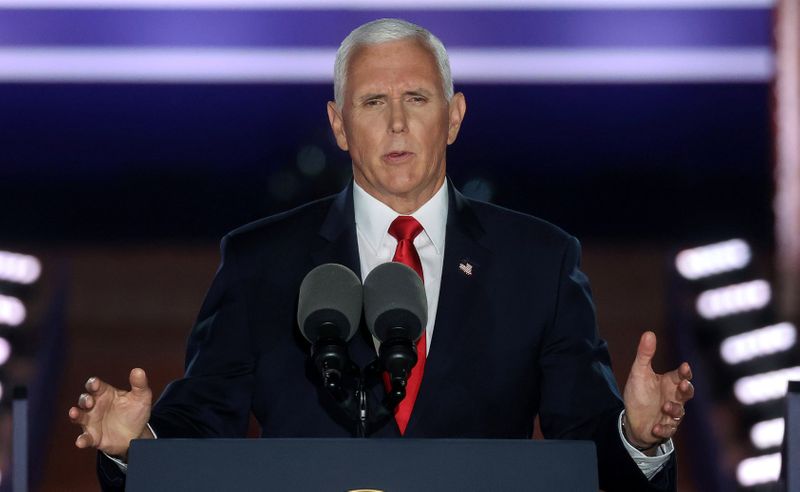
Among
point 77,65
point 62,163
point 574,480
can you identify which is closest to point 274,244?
point 574,480

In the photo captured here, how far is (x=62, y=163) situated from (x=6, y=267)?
52 centimetres

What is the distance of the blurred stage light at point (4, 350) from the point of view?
546 cm

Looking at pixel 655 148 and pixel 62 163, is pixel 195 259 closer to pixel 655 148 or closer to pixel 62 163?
pixel 62 163

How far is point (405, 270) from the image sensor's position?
1.64m

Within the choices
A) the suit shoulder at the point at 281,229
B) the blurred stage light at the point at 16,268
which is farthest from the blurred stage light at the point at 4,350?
the suit shoulder at the point at 281,229

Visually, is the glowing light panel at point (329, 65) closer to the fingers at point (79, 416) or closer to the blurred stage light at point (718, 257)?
the blurred stage light at point (718, 257)

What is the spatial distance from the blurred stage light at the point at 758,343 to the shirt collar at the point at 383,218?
350 centimetres

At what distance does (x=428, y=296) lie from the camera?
2.14 m

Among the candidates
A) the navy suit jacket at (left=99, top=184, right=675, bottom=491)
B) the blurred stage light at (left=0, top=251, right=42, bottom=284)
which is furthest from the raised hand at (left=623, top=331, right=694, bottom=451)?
the blurred stage light at (left=0, top=251, right=42, bottom=284)

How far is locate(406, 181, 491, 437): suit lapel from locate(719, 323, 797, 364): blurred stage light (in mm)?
3481

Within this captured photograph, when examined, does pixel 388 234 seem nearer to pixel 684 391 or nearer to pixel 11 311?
pixel 684 391

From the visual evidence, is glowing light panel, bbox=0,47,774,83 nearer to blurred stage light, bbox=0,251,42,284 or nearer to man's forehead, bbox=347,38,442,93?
blurred stage light, bbox=0,251,42,284

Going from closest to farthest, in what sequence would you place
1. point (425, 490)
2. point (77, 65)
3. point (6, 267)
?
point (425, 490), point (77, 65), point (6, 267)

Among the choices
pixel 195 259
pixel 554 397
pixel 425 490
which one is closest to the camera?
pixel 425 490
